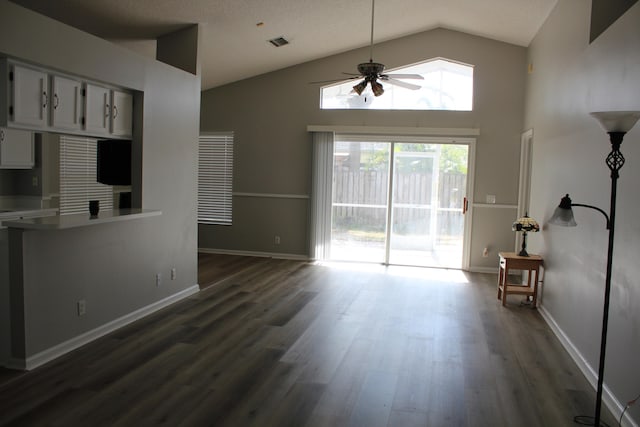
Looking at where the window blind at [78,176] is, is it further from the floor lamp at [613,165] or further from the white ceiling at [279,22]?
the floor lamp at [613,165]

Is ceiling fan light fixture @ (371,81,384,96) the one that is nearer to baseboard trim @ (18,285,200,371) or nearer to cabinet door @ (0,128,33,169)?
baseboard trim @ (18,285,200,371)

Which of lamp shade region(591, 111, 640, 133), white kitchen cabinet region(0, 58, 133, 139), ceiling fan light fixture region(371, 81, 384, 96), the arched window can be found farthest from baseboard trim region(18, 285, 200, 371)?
the arched window

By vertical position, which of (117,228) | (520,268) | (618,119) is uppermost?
(618,119)

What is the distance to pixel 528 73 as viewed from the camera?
23.9ft

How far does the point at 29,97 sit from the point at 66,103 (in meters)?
0.36

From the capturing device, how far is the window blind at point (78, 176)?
6266 millimetres

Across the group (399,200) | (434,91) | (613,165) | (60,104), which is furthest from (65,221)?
(434,91)

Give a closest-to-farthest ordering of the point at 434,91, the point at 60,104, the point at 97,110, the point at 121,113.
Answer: the point at 60,104
the point at 97,110
the point at 121,113
the point at 434,91

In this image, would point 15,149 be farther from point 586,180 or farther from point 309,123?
point 586,180

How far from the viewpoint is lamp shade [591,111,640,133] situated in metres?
2.70

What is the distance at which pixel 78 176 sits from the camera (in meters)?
6.38

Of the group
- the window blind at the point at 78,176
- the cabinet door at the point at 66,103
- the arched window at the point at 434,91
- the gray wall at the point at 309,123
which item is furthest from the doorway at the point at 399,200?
the cabinet door at the point at 66,103

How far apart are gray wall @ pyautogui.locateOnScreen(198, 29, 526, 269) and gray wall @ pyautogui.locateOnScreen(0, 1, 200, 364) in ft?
8.96

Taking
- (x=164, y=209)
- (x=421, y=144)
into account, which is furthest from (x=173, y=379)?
(x=421, y=144)
